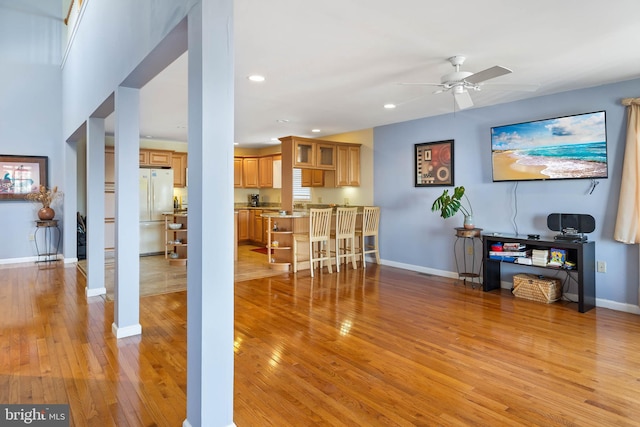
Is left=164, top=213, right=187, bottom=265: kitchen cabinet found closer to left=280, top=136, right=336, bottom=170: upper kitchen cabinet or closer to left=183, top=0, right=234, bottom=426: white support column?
left=280, top=136, right=336, bottom=170: upper kitchen cabinet

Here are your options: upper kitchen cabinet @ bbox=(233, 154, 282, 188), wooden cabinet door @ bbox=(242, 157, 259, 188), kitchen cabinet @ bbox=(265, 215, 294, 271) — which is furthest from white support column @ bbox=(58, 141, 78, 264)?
wooden cabinet door @ bbox=(242, 157, 259, 188)

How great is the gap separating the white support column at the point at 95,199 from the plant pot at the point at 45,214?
302 centimetres

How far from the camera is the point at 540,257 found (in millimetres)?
4363

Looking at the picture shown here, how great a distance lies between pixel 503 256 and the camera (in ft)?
15.3

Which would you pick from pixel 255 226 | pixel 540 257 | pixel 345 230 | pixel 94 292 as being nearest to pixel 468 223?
pixel 540 257

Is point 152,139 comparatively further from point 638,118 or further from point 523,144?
point 638,118

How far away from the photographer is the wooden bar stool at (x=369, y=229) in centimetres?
638

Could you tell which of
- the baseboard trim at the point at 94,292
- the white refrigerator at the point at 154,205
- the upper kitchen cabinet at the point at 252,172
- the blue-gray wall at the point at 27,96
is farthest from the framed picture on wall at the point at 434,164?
the blue-gray wall at the point at 27,96

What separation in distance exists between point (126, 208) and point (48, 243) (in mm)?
5125

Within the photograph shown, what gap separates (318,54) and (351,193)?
4281mm

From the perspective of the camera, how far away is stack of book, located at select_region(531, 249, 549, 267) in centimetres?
432

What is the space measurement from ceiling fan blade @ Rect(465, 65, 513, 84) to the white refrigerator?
624 centimetres

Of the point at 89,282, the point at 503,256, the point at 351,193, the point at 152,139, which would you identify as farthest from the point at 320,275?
the point at 152,139

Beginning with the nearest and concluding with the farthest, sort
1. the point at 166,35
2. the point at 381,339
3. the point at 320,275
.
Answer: the point at 166,35
the point at 381,339
the point at 320,275
